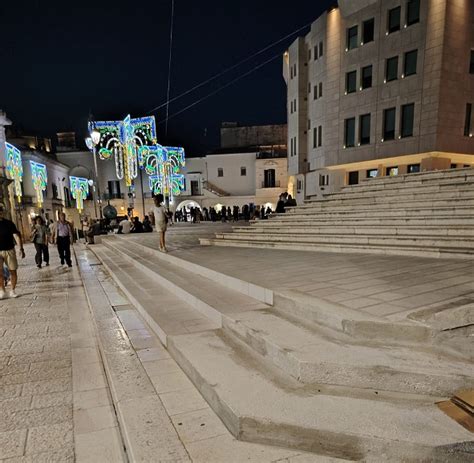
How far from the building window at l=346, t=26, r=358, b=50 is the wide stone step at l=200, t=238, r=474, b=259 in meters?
18.3

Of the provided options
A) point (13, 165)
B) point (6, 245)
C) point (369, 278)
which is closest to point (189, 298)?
point (369, 278)

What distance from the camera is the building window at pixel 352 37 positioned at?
2002cm

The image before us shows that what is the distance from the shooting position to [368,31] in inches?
764

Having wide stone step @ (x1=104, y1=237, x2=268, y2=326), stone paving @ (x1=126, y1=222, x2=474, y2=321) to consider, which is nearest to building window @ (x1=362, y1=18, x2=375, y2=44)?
stone paving @ (x1=126, y1=222, x2=474, y2=321)

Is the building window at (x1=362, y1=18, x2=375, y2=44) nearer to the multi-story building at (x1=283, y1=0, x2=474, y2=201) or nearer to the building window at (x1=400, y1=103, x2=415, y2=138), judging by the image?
the multi-story building at (x1=283, y1=0, x2=474, y2=201)

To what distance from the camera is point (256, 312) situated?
11.8 ft

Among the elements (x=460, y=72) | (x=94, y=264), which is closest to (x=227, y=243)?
(x=94, y=264)

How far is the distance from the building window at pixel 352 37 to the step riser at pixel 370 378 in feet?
76.7

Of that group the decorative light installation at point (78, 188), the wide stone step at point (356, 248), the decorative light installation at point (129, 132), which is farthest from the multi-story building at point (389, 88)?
the decorative light installation at point (78, 188)

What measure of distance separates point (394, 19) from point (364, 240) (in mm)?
18395

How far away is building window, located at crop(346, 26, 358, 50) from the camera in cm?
2002

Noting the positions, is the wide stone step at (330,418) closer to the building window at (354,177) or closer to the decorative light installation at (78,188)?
the building window at (354,177)

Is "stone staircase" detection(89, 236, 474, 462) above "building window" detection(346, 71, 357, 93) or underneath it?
underneath

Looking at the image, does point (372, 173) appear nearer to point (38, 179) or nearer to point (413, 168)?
point (413, 168)
